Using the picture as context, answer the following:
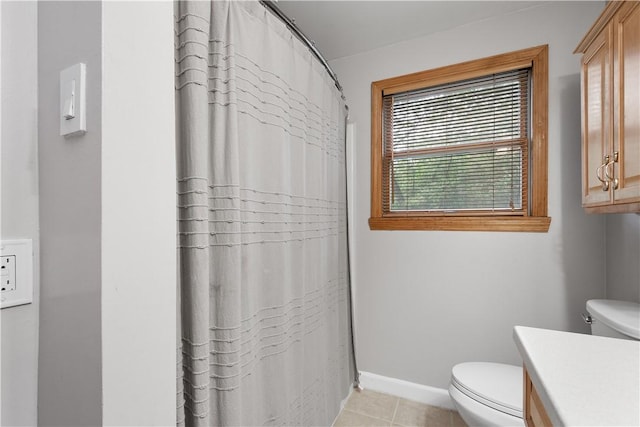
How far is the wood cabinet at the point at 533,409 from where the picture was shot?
0.68 m

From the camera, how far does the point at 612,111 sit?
110 centimetres

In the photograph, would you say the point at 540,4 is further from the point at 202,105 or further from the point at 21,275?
the point at 21,275

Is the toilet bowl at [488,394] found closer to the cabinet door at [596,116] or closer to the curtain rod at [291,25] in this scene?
the cabinet door at [596,116]

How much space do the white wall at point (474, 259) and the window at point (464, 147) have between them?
0.21 feet

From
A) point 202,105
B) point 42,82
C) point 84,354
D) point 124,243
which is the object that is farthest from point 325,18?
point 84,354

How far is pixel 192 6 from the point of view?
0.81 meters

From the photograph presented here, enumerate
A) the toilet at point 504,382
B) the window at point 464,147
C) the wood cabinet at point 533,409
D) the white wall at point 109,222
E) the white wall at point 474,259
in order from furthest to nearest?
1. the window at point 464,147
2. the white wall at point 474,259
3. the toilet at point 504,382
4. the wood cabinet at point 533,409
5. the white wall at point 109,222

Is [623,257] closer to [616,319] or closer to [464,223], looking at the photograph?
[616,319]

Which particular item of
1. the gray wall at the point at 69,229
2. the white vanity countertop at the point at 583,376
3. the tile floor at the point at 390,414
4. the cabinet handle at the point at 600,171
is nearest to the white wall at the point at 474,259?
the tile floor at the point at 390,414

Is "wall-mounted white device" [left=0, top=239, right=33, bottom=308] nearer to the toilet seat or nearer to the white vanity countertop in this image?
the white vanity countertop

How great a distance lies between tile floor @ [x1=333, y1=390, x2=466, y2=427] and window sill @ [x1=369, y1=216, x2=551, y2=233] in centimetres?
114

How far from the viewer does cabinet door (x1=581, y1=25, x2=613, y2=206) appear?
Answer: 1147 mm

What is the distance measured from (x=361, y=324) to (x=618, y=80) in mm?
1848

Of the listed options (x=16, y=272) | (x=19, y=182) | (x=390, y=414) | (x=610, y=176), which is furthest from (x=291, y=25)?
(x=390, y=414)
